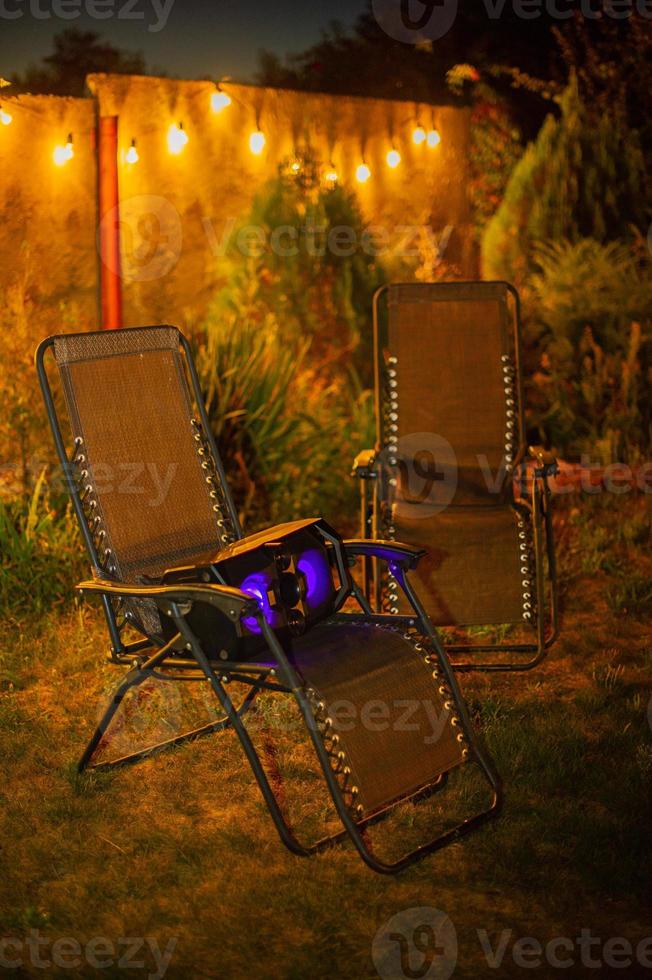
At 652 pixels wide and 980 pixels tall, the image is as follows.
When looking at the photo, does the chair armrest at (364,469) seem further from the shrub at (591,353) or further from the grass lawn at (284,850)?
the shrub at (591,353)

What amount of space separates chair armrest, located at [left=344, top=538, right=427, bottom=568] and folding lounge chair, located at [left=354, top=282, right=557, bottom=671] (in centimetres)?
89

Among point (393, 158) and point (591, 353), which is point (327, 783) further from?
point (393, 158)

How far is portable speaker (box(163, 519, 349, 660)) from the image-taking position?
325 centimetres

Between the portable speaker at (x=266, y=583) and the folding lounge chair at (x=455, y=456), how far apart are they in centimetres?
105

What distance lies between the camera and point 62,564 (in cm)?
539

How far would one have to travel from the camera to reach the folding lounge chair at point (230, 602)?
3.11m

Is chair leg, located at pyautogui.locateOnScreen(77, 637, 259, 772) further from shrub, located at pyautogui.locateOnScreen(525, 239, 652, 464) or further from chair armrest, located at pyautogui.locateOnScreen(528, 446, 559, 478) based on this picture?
shrub, located at pyautogui.locateOnScreen(525, 239, 652, 464)

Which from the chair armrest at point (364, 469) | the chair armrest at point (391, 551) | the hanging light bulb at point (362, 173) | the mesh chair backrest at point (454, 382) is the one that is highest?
the hanging light bulb at point (362, 173)

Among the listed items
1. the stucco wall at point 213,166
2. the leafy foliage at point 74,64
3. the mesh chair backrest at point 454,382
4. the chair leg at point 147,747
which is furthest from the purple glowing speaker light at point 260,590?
the leafy foliage at point 74,64

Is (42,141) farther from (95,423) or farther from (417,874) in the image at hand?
(417,874)

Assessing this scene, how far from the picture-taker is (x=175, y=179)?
23.6 feet

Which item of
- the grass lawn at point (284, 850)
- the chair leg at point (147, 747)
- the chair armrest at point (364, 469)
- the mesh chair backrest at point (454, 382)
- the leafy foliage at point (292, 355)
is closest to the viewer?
the grass lawn at point (284, 850)

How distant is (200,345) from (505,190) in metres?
3.21

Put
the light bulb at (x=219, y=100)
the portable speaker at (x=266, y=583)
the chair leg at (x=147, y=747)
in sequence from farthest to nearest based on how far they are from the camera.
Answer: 1. the light bulb at (x=219, y=100)
2. the chair leg at (x=147, y=747)
3. the portable speaker at (x=266, y=583)
